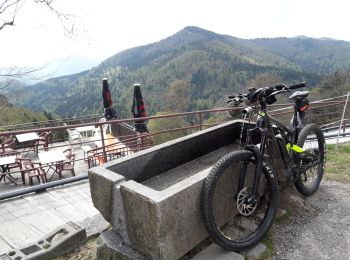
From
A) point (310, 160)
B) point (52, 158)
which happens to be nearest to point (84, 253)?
point (310, 160)

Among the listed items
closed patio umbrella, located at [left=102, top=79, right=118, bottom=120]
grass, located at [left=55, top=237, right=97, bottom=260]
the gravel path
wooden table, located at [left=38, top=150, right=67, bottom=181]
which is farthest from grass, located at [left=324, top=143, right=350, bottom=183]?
closed patio umbrella, located at [left=102, top=79, right=118, bottom=120]

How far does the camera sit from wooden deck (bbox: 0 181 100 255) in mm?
3986

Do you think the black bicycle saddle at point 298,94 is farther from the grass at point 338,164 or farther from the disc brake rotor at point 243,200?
the grass at point 338,164

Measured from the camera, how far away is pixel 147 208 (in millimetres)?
2211

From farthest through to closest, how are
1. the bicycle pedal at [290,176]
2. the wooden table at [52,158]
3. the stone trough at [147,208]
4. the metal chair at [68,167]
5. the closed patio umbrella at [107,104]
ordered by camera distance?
the closed patio umbrella at [107,104] < the metal chair at [68,167] < the wooden table at [52,158] < the bicycle pedal at [290,176] < the stone trough at [147,208]

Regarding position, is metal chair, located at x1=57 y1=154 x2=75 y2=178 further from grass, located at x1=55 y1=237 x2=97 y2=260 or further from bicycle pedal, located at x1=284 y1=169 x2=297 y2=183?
bicycle pedal, located at x1=284 y1=169 x2=297 y2=183

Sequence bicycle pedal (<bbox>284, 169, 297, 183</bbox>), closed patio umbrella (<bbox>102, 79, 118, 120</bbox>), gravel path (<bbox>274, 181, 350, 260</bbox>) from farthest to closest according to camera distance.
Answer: closed patio umbrella (<bbox>102, 79, 118, 120</bbox>) → bicycle pedal (<bbox>284, 169, 297, 183</bbox>) → gravel path (<bbox>274, 181, 350, 260</bbox>)

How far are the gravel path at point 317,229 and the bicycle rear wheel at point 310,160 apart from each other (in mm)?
147

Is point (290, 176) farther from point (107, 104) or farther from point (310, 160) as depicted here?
point (107, 104)

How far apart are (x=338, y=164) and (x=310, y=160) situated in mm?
1463

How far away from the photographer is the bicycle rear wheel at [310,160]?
358 cm

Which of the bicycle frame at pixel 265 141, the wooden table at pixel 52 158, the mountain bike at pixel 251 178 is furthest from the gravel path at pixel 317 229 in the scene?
the wooden table at pixel 52 158

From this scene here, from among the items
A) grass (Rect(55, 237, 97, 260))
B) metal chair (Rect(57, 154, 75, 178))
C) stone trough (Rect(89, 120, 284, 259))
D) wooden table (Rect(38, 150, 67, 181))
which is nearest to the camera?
stone trough (Rect(89, 120, 284, 259))

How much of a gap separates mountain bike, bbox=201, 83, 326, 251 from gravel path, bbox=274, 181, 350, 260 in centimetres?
27
